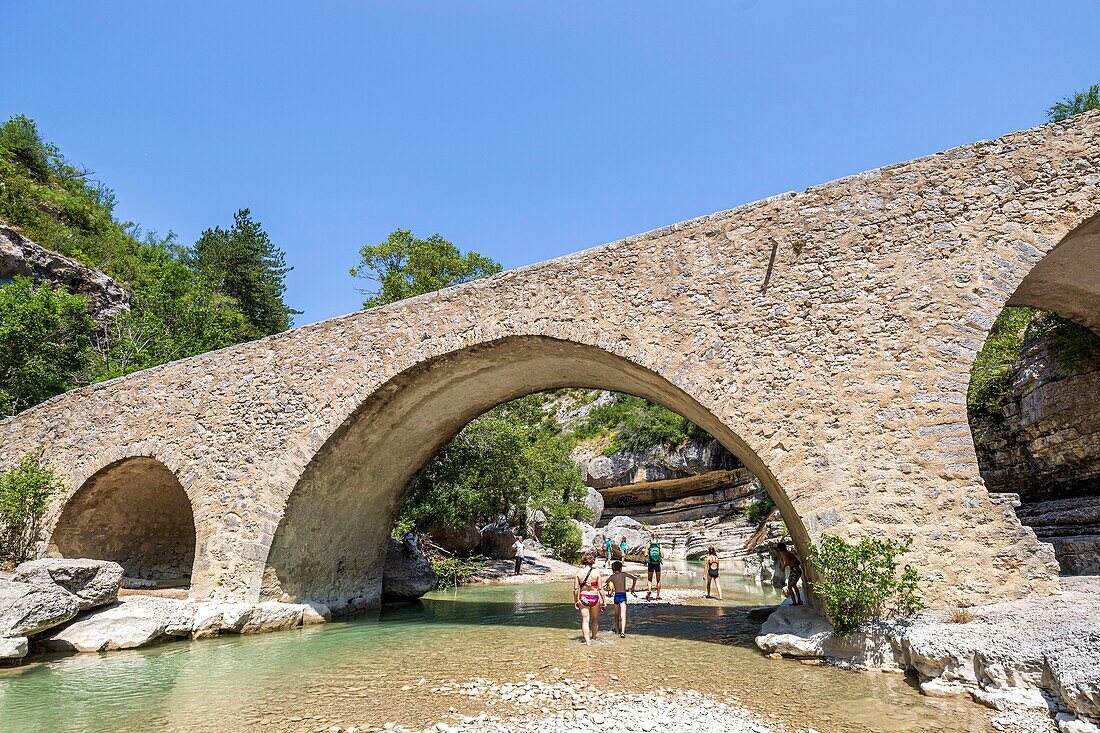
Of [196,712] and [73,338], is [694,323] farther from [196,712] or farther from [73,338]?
[73,338]

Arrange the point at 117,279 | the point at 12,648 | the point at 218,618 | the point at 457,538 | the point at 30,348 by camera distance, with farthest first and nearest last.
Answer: the point at 117,279 < the point at 457,538 < the point at 30,348 < the point at 218,618 < the point at 12,648

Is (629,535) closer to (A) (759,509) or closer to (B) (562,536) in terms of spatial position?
(B) (562,536)

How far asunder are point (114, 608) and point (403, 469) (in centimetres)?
473

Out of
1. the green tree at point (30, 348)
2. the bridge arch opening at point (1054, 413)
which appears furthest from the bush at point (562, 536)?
Answer: the green tree at point (30, 348)

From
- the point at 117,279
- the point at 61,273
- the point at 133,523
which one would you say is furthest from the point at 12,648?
the point at 117,279

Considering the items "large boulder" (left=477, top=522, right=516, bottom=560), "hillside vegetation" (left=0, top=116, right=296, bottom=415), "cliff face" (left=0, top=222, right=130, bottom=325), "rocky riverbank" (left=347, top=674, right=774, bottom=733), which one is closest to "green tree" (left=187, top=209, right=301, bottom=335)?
"hillside vegetation" (left=0, top=116, right=296, bottom=415)

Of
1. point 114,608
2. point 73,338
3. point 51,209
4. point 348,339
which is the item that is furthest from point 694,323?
point 51,209

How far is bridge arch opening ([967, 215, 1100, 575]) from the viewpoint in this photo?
8367 millimetres

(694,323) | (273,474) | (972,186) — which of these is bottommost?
(273,474)

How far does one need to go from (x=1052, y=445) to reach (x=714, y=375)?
24.1ft

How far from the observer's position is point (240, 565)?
953 centimetres

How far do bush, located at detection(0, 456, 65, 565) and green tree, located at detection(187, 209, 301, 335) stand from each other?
21.1m

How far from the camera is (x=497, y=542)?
74.2 ft

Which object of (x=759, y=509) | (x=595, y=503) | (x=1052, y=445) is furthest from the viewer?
(x=595, y=503)
